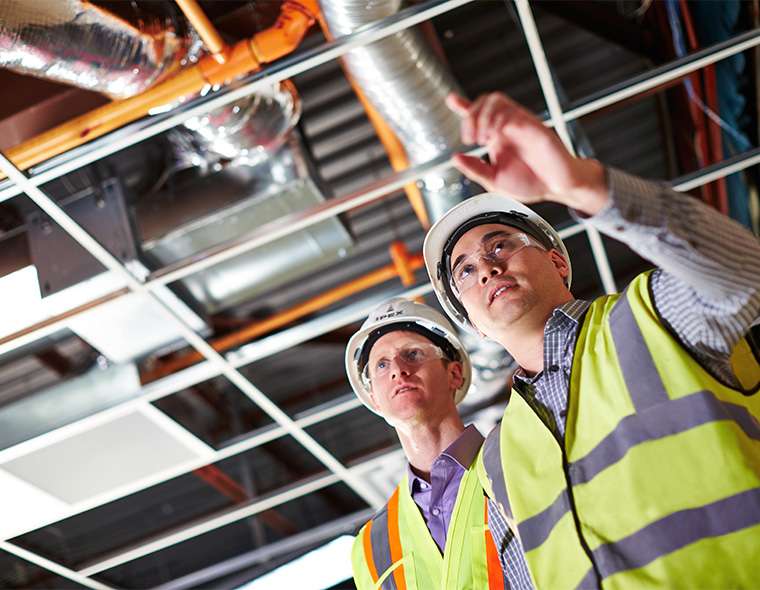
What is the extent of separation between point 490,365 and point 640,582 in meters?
3.39

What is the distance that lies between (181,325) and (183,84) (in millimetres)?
1511

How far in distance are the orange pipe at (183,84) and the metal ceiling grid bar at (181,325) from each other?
16cm

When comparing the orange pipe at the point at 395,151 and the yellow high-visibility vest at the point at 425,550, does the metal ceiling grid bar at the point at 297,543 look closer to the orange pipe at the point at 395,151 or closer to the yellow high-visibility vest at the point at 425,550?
the orange pipe at the point at 395,151

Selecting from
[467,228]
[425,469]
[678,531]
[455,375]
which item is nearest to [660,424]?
[678,531]

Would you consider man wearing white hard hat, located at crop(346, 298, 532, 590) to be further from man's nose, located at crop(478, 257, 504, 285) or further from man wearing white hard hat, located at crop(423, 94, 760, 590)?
man's nose, located at crop(478, 257, 504, 285)

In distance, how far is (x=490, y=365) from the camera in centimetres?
512

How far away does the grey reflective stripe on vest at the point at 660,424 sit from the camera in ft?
5.86

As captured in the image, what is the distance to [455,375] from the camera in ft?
10.3

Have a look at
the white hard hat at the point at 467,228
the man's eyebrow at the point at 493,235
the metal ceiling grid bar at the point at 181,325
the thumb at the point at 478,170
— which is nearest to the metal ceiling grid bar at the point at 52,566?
the metal ceiling grid bar at the point at 181,325

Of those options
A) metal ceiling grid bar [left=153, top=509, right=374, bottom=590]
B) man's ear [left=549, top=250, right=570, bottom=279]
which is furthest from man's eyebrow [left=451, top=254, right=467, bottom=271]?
metal ceiling grid bar [left=153, top=509, right=374, bottom=590]

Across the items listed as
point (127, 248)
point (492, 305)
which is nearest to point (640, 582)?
point (492, 305)

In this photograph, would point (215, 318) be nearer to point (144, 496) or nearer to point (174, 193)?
point (174, 193)

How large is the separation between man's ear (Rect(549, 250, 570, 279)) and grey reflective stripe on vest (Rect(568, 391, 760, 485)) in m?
0.69

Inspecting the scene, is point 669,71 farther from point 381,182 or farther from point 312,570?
point 312,570
